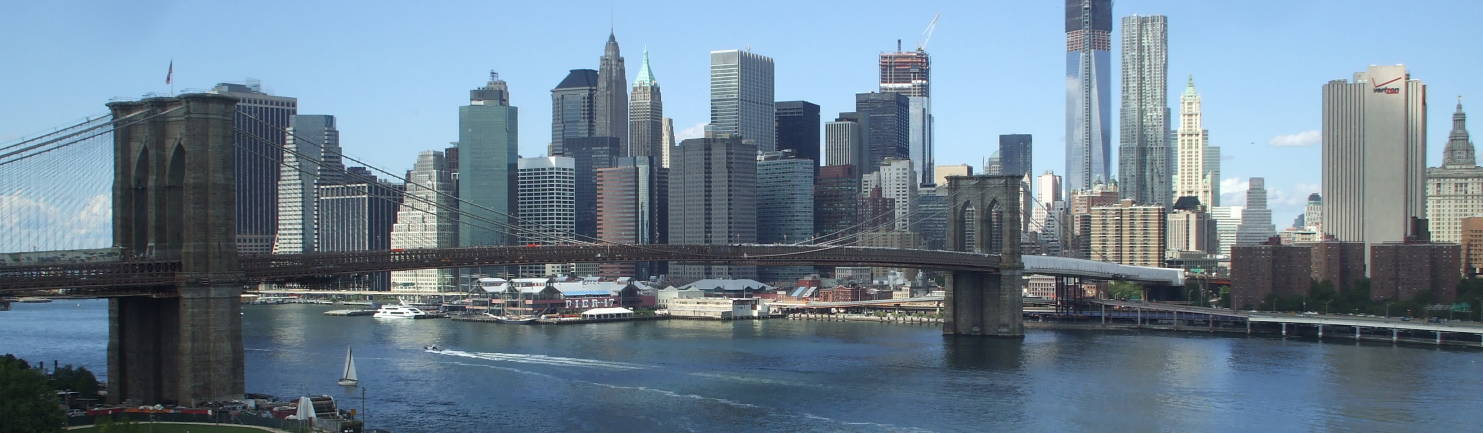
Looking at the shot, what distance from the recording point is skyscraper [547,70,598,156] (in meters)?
173

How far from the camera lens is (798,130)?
154 meters

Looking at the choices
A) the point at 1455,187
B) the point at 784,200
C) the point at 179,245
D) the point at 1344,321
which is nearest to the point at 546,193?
the point at 784,200

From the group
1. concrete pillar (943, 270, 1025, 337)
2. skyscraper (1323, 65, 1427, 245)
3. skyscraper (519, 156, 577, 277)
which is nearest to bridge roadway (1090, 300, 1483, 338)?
concrete pillar (943, 270, 1025, 337)

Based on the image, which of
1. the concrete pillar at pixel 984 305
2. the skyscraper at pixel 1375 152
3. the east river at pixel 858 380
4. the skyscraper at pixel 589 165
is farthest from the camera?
the skyscraper at pixel 589 165

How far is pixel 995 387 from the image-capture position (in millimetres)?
36781

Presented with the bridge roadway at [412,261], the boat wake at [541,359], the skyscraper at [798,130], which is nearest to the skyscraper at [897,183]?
the skyscraper at [798,130]

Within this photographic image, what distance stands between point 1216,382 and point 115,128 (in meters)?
27.2

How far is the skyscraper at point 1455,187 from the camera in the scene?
114125mm

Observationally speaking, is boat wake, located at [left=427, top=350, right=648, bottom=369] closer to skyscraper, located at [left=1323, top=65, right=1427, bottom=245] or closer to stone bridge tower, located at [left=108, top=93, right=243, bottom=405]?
stone bridge tower, located at [left=108, top=93, right=243, bottom=405]

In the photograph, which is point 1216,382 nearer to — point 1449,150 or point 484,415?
point 484,415

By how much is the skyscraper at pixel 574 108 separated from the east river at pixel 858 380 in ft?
375

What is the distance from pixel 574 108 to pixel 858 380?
140198 mm

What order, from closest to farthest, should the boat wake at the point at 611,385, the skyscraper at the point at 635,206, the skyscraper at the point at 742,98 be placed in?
1. the boat wake at the point at 611,385
2. the skyscraper at the point at 635,206
3. the skyscraper at the point at 742,98

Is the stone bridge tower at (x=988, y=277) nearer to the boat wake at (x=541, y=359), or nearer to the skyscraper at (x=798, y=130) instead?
the boat wake at (x=541, y=359)
